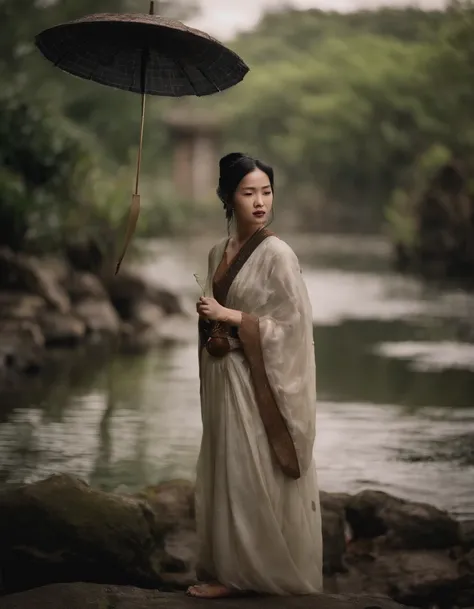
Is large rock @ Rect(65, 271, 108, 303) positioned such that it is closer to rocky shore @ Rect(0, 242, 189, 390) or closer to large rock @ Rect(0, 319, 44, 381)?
rocky shore @ Rect(0, 242, 189, 390)

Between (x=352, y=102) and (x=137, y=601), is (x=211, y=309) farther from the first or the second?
(x=352, y=102)

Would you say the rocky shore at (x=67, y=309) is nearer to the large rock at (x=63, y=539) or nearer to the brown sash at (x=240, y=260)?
the large rock at (x=63, y=539)

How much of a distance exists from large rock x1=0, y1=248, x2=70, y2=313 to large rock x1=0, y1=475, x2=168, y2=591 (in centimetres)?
642

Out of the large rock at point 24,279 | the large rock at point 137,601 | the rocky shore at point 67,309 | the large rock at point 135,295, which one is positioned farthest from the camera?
the large rock at point 135,295

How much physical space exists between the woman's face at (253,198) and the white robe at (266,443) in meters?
0.08

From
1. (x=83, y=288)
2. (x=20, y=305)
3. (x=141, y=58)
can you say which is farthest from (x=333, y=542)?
(x=83, y=288)

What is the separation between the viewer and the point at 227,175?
318 centimetres

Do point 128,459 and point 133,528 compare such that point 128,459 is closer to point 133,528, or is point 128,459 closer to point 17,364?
point 133,528

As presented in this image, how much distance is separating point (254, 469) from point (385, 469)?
2655mm

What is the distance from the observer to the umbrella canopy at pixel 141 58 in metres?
3.42

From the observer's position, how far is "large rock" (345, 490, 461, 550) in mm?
4422

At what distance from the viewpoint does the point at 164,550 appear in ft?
13.8

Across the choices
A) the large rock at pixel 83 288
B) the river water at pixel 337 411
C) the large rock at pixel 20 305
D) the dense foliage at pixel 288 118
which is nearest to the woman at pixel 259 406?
the river water at pixel 337 411

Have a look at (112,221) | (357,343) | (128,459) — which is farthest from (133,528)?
(112,221)
